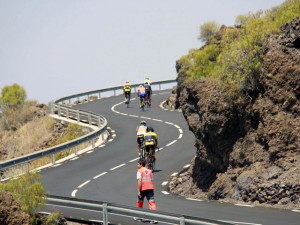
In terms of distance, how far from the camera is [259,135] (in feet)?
72.4

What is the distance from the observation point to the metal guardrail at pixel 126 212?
1480 centimetres

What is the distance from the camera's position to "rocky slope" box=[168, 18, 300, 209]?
20.7m

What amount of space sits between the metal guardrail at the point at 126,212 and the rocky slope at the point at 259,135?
522 centimetres

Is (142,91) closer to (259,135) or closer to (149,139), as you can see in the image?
(149,139)

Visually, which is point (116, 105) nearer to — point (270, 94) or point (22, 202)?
point (270, 94)

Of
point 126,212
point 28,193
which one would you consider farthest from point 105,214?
point 28,193

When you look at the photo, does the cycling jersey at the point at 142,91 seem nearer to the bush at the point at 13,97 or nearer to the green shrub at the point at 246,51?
the bush at the point at 13,97

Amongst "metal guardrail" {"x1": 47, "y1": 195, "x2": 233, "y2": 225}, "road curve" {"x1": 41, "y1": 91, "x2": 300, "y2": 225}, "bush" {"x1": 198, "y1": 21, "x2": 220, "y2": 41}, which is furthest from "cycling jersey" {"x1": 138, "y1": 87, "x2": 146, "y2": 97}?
"metal guardrail" {"x1": 47, "y1": 195, "x2": 233, "y2": 225}

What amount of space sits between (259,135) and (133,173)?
784 cm

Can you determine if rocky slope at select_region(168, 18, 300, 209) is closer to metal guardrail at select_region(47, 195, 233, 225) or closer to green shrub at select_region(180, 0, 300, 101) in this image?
green shrub at select_region(180, 0, 300, 101)

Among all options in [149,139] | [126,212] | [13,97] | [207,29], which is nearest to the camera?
[126,212]

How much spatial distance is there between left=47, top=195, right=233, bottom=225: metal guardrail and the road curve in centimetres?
268

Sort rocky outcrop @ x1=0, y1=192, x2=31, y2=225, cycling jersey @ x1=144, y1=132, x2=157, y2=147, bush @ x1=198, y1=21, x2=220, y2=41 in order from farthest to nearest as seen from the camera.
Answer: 1. bush @ x1=198, y1=21, x2=220, y2=41
2. cycling jersey @ x1=144, y1=132, x2=157, y2=147
3. rocky outcrop @ x1=0, y1=192, x2=31, y2=225

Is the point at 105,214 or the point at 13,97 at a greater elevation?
the point at 105,214
